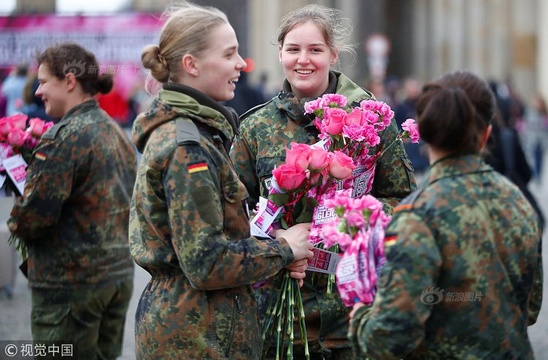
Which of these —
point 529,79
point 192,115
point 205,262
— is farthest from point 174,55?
point 529,79

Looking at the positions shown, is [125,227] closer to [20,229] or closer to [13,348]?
[20,229]

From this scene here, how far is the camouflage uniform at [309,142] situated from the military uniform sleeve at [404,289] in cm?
128

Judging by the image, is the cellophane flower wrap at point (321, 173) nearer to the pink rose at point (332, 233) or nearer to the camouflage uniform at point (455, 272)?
the pink rose at point (332, 233)

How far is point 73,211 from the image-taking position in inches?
215

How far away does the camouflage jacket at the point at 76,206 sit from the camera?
5293 mm

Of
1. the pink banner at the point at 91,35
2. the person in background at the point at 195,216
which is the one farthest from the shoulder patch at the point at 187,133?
the pink banner at the point at 91,35

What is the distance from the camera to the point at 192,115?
12.8 feet

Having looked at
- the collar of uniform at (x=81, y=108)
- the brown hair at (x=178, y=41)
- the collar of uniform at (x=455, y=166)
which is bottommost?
the collar of uniform at (x=81, y=108)

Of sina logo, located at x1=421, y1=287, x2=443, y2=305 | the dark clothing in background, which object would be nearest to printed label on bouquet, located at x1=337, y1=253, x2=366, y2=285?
sina logo, located at x1=421, y1=287, x2=443, y2=305

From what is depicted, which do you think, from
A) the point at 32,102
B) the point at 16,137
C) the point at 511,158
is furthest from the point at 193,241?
the point at 32,102

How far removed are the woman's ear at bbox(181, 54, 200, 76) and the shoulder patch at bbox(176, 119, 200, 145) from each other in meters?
0.21

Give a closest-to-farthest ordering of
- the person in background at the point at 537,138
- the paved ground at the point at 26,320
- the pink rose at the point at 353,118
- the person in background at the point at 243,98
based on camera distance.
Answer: the pink rose at the point at 353,118 < the paved ground at the point at 26,320 < the person in background at the point at 243,98 < the person in background at the point at 537,138

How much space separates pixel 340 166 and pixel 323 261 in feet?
1.61

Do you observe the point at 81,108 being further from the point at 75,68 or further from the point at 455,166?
the point at 455,166
